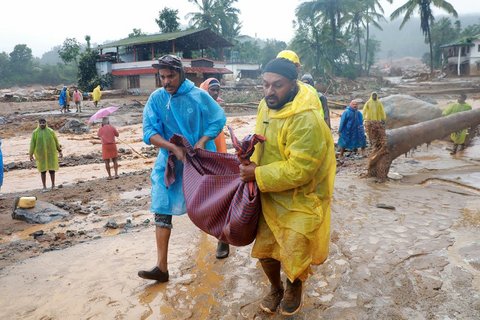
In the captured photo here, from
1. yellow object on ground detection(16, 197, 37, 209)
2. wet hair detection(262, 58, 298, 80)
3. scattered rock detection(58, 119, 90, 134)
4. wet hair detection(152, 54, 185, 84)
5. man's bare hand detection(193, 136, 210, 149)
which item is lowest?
yellow object on ground detection(16, 197, 37, 209)

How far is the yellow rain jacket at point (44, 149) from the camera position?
8055 millimetres

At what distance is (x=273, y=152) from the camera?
7.86 feet

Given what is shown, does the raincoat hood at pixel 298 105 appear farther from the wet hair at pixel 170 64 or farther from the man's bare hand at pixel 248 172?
the wet hair at pixel 170 64

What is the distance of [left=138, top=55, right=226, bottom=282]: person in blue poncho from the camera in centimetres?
311

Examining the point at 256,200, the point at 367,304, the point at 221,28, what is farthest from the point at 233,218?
the point at 221,28

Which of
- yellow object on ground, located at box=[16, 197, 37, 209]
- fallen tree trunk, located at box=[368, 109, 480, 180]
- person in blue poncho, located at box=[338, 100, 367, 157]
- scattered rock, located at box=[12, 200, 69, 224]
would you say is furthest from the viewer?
person in blue poncho, located at box=[338, 100, 367, 157]

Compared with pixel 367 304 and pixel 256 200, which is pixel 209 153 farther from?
pixel 367 304

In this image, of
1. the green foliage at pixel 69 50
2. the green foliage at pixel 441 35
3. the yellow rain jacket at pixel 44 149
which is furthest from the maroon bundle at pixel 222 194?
the green foliage at pixel 441 35

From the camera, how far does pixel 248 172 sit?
2.29 m

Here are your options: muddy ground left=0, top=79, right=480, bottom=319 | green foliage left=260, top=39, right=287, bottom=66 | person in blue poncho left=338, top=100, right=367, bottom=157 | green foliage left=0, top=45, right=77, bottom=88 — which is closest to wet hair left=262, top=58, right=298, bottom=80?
muddy ground left=0, top=79, right=480, bottom=319

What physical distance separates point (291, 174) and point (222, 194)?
0.51 m

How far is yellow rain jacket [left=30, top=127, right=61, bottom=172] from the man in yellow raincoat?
684 cm

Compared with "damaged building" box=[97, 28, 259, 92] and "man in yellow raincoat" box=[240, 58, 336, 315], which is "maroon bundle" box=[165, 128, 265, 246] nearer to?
"man in yellow raincoat" box=[240, 58, 336, 315]

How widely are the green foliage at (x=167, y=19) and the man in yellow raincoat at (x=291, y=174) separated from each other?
124 ft
